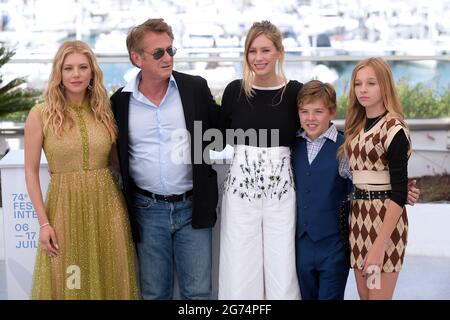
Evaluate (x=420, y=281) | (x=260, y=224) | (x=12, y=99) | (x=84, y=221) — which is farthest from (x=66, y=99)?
(x=12, y=99)

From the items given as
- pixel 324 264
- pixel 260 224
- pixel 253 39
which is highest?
pixel 253 39

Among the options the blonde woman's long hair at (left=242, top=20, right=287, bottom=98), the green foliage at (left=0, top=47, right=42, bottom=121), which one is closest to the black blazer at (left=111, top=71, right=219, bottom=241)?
the blonde woman's long hair at (left=242, top=20, right=287, bottom=98)

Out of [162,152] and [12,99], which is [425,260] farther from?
[12,99]

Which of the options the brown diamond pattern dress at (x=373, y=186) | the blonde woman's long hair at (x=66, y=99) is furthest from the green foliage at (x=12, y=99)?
the brown diamond pattern dress at (x=373, y=186)

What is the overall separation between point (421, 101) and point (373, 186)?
6.79 m

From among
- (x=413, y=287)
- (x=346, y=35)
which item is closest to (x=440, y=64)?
(x=346, y=35)

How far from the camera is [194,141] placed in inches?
153

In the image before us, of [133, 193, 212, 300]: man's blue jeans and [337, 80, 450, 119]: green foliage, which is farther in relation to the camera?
[337, 80, 450, 119]: green foliage

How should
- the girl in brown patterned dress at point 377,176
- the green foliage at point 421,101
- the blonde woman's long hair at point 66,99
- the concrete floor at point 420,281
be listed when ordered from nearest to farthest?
the girl in brown patterned dress at point 377,176 → the blonde woman's long hair at point 66,99 → the concrete floor at point 420,281 → the green foliage at point 421,101

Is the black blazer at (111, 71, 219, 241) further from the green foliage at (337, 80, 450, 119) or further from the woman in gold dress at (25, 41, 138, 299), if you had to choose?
the green foliage at (337, 80, 450, 119)

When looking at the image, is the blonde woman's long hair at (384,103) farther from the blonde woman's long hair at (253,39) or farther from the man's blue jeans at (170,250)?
the man's blue jeans at (170,250)

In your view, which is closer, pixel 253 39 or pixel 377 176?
pixel 377 176

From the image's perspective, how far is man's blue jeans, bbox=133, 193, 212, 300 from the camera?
393 cm

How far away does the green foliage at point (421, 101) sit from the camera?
1002cm
